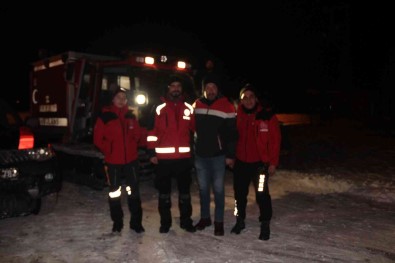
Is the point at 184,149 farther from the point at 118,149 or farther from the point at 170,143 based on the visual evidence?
the point at 118,149

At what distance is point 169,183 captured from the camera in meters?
5.21

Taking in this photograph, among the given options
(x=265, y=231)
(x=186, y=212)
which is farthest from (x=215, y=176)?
(x=265, y=231)

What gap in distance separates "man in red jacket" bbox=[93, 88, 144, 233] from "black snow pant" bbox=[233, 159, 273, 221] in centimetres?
131

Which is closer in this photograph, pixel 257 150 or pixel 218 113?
pixel 257 150

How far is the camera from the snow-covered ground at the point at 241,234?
4.45m

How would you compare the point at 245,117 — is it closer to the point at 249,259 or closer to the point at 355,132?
the point at 249,259

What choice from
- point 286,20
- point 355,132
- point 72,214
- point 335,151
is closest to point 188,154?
point 72,214

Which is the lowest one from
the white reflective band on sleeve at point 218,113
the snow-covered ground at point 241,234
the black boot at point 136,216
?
the snow-covered ground at point 241,234

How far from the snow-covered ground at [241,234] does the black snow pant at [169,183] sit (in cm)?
23

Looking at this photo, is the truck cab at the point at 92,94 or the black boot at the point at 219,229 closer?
the black boot at the point at 219,229

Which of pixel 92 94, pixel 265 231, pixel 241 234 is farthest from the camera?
pixel 92 94

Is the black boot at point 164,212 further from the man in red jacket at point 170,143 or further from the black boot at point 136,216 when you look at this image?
the black boot at point 136,216

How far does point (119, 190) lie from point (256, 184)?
5.67 feet

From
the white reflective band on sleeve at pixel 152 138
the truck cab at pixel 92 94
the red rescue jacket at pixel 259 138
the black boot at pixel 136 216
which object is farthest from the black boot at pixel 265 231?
the truck cab at pixel 92 94
